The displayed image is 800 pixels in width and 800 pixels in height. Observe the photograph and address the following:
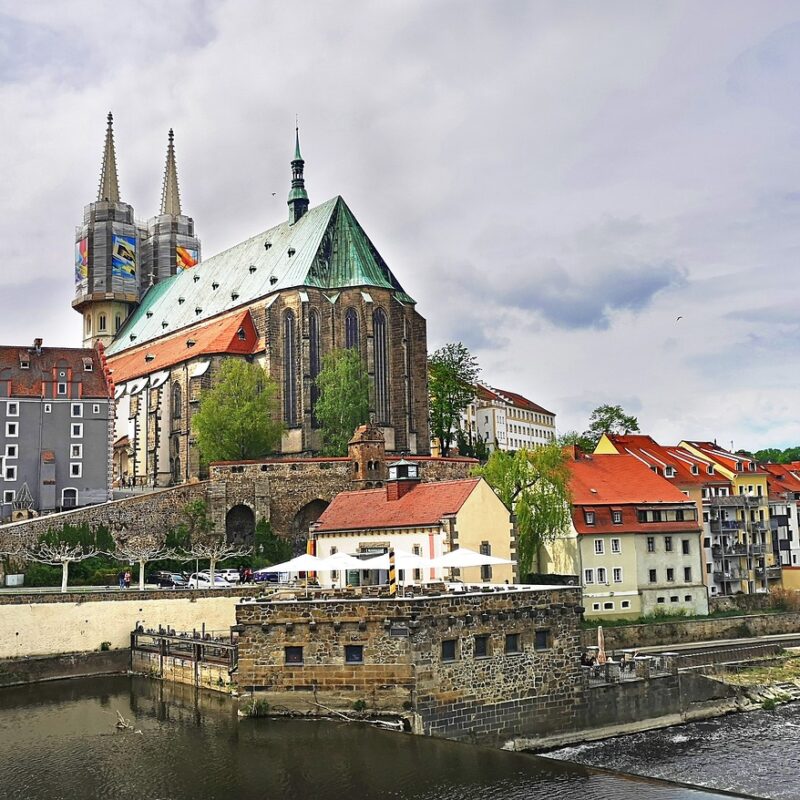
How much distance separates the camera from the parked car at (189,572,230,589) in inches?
2057

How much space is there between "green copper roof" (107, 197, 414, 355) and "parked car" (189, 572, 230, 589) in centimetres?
3833

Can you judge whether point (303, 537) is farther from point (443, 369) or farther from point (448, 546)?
point (443, 369)

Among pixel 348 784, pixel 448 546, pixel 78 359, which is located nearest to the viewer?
pixel 348 784

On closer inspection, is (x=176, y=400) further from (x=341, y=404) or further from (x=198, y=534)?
(x=198, y=534)

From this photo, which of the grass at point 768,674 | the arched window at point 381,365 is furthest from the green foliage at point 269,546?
the grass at point 768,674

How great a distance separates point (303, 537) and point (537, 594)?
37.1 meters

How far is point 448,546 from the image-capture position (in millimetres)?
48156

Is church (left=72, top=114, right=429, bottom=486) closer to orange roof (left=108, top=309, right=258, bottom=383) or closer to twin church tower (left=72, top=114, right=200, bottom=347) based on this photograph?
orange roof (left=108, top=309, right=258, bottom=383)

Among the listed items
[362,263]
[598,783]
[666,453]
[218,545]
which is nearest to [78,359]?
[218,545]

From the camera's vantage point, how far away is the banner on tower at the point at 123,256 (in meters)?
126

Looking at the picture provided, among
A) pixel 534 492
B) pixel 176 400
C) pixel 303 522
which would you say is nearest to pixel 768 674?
pixel 534 492

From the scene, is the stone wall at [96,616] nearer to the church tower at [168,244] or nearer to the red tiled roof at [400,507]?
the red tiled roof at [400,507]

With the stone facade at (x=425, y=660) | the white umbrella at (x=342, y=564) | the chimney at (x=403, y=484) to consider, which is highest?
the chimney at (x=403, y=484)

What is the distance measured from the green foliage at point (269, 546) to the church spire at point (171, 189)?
7549 cm
